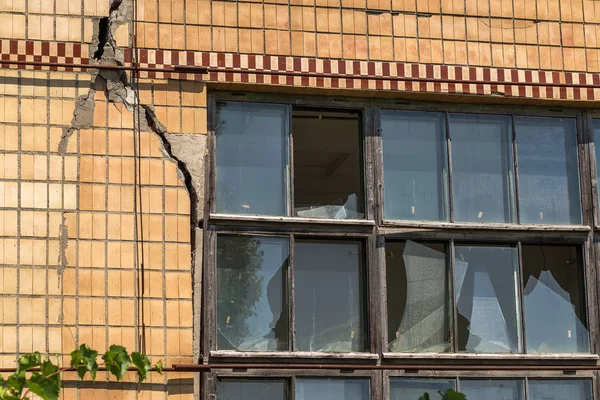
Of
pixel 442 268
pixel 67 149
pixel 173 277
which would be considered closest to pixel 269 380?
pixel 173 277

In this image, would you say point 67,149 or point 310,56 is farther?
point 310,56

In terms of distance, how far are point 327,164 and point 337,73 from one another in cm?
60

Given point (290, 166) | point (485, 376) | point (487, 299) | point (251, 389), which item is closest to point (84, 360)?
point (251, 389)

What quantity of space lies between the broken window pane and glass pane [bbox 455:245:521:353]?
812 mm

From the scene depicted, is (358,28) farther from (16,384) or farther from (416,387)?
(16,384)

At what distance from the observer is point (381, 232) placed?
8094 millimetres

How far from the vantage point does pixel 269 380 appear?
773 centimetres

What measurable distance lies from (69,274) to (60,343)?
0.42 m

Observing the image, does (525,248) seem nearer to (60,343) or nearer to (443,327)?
(443,327)

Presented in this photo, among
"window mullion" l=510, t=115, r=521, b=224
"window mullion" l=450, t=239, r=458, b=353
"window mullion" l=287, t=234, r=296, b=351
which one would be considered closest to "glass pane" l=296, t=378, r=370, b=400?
"window mullion" l=287, t=234, r=296, b=351

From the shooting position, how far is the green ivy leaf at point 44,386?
21.5ft

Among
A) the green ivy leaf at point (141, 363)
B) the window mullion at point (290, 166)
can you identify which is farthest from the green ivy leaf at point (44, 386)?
the window mullion at point (290, 166)

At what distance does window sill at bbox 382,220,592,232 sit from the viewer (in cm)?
812

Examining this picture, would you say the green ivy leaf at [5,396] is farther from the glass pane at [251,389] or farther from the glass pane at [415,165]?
the glass pane at [415,165]
